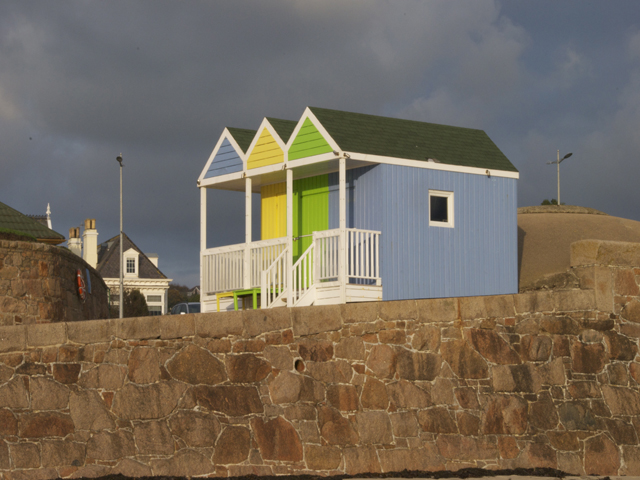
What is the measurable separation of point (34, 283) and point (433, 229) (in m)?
7.48

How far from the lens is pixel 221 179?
55.6ft

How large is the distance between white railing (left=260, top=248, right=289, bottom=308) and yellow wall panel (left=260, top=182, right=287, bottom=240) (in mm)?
1677

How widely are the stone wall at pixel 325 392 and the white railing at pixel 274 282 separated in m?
3.65

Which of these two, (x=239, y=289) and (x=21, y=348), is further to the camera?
(x=239, y=289)

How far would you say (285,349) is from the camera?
11.2 m

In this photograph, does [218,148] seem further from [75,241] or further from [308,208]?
[75,241]

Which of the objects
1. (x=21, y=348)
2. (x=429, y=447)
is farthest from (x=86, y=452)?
(x=429, y=447)

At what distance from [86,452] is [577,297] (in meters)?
6.74

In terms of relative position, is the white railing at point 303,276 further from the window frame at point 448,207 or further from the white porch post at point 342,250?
the window frame at point 448,207

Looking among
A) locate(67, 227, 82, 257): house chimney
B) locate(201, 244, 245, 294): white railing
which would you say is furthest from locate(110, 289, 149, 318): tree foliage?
locate(201, 244, 245, 294): white railing

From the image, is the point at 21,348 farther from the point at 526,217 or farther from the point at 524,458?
the point at 526,217

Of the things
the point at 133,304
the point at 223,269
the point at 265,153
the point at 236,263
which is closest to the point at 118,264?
the point at 133,304

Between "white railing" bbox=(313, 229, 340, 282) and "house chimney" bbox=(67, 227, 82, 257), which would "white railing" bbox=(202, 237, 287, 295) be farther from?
"house chimney" bbox=(67, 227, 82, 257)

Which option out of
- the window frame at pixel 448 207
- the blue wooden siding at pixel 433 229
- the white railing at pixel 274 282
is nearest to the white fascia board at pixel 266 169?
the blue wooden siding at pixel 433 229
